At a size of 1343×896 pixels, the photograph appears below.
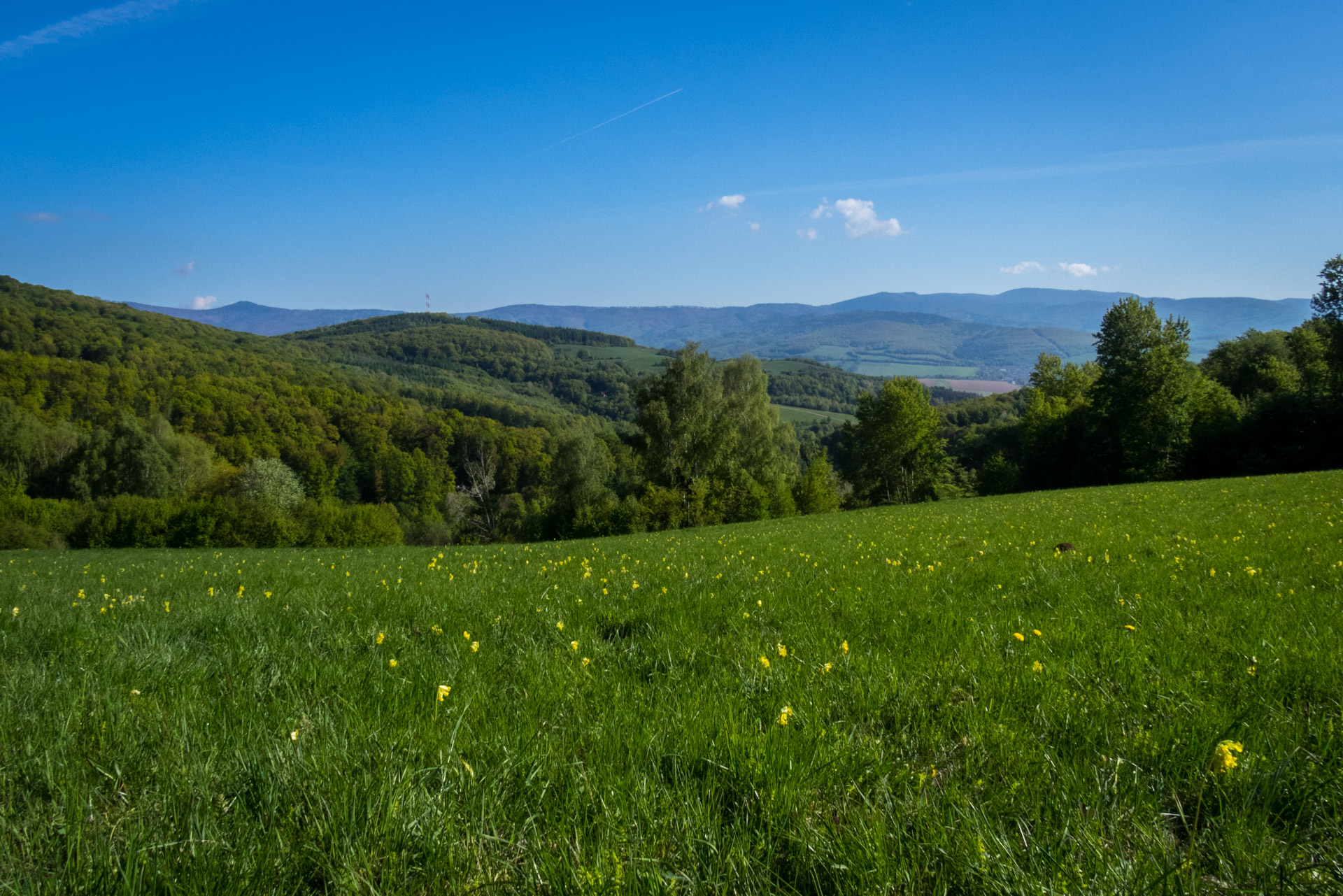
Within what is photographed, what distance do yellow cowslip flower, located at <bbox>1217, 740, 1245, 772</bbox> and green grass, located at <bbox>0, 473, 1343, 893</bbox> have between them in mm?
49

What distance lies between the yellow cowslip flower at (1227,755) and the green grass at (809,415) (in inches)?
5138

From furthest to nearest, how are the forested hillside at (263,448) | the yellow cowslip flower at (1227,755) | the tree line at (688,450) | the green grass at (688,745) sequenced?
the forested hillside at (263,448)
the tree line at (688,450)
the yellow cowslip flower at (1227,755)
the green grass at (688,745)

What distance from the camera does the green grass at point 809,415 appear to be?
13800 cm

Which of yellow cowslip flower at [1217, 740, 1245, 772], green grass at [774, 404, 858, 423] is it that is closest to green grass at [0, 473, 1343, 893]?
yellow cowslip flower at [1217, 740, 1245, 772]

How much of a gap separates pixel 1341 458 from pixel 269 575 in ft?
185

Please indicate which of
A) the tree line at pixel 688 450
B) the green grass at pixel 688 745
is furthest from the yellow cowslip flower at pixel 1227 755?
the tree line at pixel 688 450

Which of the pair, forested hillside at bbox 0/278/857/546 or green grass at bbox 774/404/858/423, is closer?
forested hillside at bbox 0/278/857/546

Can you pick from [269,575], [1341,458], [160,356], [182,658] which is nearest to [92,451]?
[160,356]

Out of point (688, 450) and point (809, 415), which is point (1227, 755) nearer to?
point (688, 450)

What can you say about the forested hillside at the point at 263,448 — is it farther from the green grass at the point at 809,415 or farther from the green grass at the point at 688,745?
the green grass at the point at 809,415

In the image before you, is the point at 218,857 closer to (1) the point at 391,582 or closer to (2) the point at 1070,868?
(2) the point at 1070,868

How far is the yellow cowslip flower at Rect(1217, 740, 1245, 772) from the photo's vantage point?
214 centimetres

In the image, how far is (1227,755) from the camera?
7.16 feet

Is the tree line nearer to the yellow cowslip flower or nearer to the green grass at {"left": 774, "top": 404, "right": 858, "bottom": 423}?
the yellow cowslip flower
